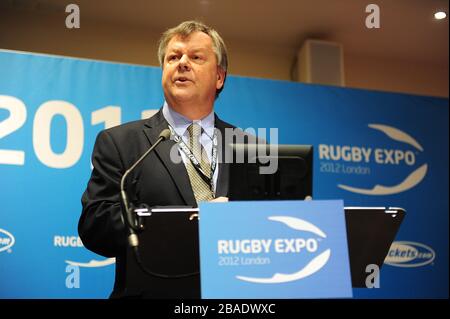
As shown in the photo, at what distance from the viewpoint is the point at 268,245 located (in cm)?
164

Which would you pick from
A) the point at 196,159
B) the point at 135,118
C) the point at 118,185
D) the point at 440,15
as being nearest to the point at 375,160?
the point at 440,15

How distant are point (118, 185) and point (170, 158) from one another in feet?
0.86

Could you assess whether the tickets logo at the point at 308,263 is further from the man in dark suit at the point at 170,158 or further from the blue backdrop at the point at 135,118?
the blue backdrop at the point at 135,118

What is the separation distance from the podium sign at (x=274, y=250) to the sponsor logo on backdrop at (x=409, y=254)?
267 cm

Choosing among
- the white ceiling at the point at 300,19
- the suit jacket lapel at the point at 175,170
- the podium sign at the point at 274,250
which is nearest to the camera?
the podium sign at the point at 274,250

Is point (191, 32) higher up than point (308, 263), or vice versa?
point (191, 32)

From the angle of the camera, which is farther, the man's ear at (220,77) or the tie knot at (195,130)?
the man's ear at (220,77)

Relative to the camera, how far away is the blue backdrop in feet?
11.1

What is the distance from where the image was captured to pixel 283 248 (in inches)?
64.5

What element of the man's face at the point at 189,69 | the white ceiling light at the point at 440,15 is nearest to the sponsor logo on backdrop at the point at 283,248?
the man's face at the point at 189,69

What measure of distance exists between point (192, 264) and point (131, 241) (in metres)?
0.25

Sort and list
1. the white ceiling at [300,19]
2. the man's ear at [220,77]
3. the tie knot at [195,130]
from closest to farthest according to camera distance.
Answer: the tie knot at [195,130]
the man's ear at [220,77]
the white ceiling at [300,19]

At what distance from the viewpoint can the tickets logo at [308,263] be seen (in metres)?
1.60

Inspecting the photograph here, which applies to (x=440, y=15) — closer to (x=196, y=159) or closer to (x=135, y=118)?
(x=135, y=118)
